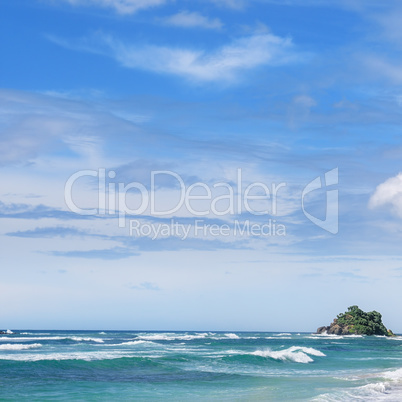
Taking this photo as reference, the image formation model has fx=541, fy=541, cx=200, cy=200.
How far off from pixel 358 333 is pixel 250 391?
84.0 m

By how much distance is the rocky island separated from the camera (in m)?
100

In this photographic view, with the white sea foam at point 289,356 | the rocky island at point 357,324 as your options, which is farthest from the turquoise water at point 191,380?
the rocky island at point 357,324

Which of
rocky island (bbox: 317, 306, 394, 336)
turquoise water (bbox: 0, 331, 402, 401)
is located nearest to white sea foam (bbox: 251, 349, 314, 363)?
turquoise water (bbox: 0, 331, 402, 401)

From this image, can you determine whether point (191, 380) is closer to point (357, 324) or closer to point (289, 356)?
point (289, 356)

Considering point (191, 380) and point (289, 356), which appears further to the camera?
point (289, 356)

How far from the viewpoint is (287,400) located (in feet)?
61.7

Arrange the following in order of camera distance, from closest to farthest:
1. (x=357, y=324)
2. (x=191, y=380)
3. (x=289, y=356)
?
(x=191, y=380)
(x=289, y=356)
(x=357, y=324)

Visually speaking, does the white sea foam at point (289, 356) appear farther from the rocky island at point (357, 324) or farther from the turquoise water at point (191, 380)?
the rocky island at point (357, 324)

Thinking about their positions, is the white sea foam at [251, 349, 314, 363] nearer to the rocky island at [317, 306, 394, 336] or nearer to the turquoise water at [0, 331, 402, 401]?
the turquoise water at [0, 331, 402, 401]

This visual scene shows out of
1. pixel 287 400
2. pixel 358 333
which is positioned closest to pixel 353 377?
pixel 287 400

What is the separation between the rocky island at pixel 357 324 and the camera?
328 feet

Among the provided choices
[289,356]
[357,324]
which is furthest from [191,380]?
[357,324]

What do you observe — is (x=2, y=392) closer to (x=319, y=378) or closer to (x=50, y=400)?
(x=50, y=400)

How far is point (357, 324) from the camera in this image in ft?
331
